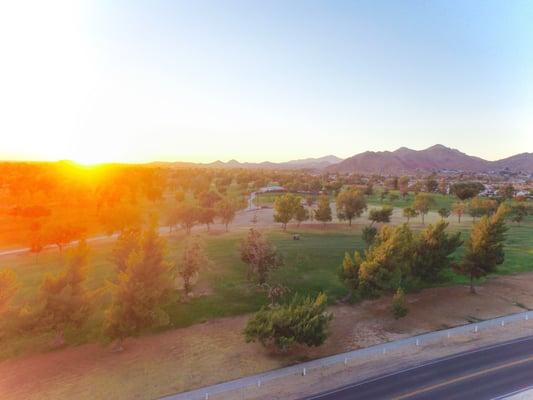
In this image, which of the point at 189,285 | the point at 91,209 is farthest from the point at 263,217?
the point at 189,285

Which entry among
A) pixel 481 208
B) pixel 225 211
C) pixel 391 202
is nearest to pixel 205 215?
pixel 225 211

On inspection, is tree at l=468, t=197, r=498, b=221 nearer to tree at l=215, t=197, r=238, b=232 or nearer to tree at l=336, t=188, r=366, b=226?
tree at l=336, t=188, r=366, b=226

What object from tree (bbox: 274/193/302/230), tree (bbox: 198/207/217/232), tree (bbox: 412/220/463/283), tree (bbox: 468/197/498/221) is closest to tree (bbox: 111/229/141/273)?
tree (bbox: 412/220/463/283)

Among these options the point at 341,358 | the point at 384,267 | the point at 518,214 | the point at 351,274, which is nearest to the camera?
the point at 341,358

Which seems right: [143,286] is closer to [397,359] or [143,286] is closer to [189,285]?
[189,285]

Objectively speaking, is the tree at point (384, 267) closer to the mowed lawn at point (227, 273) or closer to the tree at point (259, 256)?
the mowed lawn at point (227, 273)

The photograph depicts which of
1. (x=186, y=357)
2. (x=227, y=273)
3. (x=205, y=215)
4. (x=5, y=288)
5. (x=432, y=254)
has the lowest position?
(x=186, y=357)

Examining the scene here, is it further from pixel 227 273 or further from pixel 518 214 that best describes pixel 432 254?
pixel 518 214
